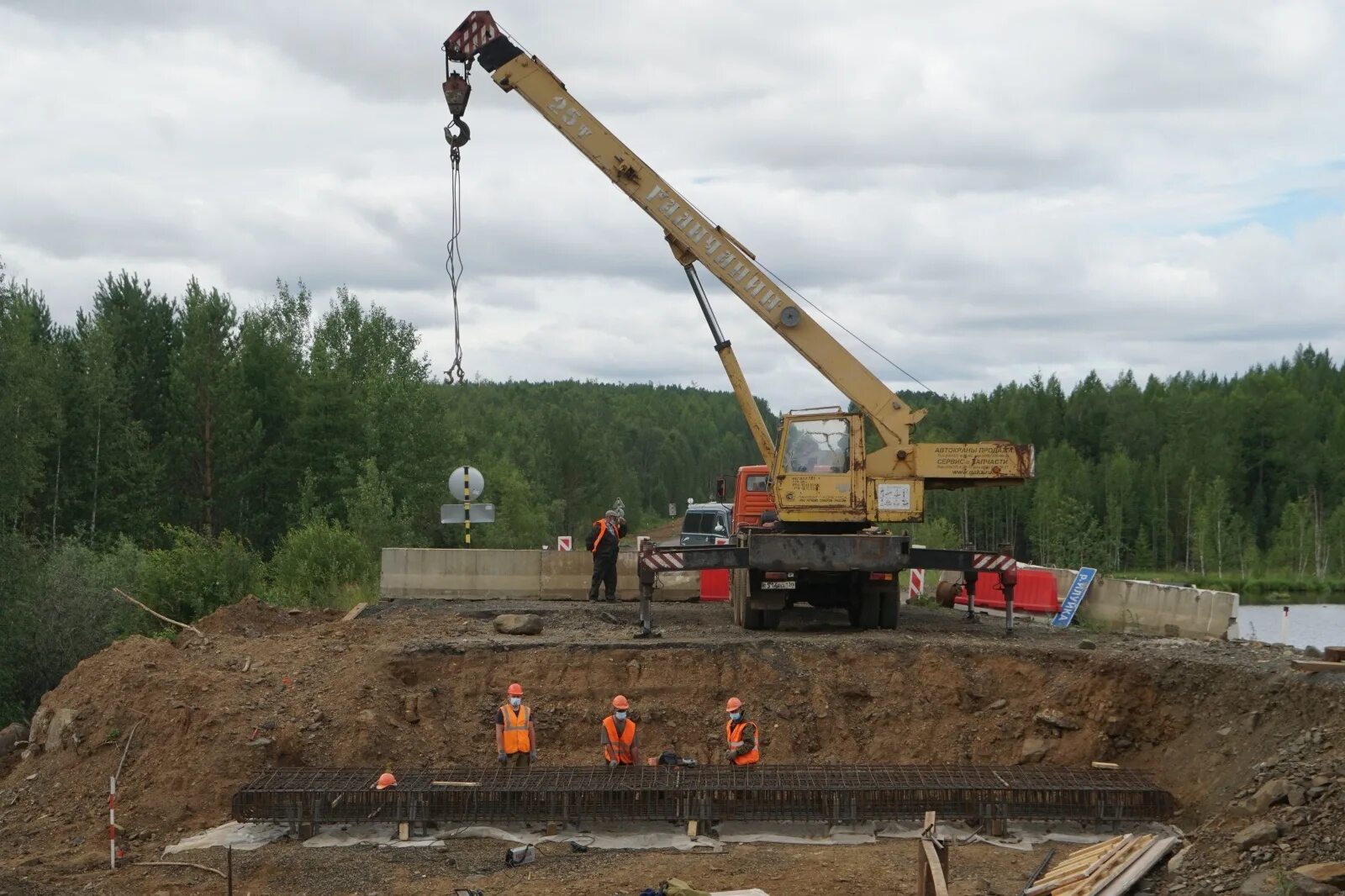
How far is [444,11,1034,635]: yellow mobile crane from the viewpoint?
61.1ft

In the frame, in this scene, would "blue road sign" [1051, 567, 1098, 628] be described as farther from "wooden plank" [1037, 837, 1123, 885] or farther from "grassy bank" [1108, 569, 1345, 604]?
"grassy bank" [1108, 569, 1345, 604]

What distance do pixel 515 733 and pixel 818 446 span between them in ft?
22.8

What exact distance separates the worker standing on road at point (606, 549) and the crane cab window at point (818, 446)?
397cm

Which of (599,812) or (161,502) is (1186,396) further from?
(599,812)

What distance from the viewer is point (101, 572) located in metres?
31.1

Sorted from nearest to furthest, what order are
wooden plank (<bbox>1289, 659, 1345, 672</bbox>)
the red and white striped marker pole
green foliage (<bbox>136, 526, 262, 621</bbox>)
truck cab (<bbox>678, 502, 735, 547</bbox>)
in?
the red and white striped marker pole
wooden plank (<bbox>1289, 659, 1345, 672</bbox>)
truck cab (<bbox>678, 502, 735, 547</bbox>)
green foliage (<bbox>136, 526, 262, 621</bbox>)

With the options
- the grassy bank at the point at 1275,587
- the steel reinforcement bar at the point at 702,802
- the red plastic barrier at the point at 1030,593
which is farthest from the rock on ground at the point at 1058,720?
the grassy bank at the point at 1275,587

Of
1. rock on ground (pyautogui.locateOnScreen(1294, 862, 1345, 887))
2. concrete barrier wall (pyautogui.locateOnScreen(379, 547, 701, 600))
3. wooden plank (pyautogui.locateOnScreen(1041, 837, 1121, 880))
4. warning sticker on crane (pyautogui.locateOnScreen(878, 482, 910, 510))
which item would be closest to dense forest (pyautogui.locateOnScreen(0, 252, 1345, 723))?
concrete barrier wall (pyautogui.locateOnScreen(379, 547, 701, 600))

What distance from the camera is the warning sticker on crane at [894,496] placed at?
62.4ft

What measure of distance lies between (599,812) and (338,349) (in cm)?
4631

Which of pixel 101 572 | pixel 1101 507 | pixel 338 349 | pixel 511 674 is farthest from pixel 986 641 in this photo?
pixel 1101 507

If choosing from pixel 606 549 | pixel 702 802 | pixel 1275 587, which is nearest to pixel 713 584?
pixel 606 549

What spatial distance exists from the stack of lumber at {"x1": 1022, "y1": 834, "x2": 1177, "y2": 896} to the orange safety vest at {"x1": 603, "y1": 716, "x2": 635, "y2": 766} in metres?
4.73

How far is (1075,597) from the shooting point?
22719 mm
